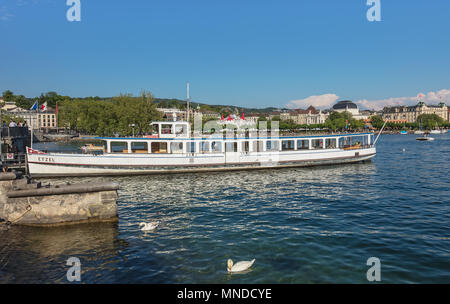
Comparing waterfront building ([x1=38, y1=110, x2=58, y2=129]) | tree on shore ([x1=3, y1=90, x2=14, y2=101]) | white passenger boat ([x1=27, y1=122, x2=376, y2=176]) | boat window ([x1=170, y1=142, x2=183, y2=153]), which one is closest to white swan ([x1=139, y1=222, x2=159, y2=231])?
white passenger boat ([x1=27, y1=122, x2=376, y2=176])

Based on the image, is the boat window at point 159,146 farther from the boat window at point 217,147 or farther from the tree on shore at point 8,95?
the tree on shore at point 8,95

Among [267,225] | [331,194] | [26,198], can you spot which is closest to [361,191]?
[331,194]

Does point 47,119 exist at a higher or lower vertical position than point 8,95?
lower

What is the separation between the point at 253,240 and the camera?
11930mm

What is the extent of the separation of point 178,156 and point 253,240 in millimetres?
19258

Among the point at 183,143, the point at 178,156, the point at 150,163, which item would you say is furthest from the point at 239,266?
the point at 183,143

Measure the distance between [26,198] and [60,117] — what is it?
11483 centimetres

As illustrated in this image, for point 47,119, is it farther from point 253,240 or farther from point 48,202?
point 253,240

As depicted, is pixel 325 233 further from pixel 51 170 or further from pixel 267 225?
pixel 51 170

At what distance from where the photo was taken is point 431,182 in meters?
24.7

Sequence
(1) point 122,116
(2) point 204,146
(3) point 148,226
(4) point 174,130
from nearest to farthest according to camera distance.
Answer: (3) point 148,226 < (4) point 174,130 < (2) point 204,146 < (1) point 122,116

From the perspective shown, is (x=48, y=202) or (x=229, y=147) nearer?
(x=48, y=202)

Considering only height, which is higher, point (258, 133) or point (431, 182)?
point (258, 133)

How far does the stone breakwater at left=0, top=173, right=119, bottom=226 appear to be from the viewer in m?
12.9
